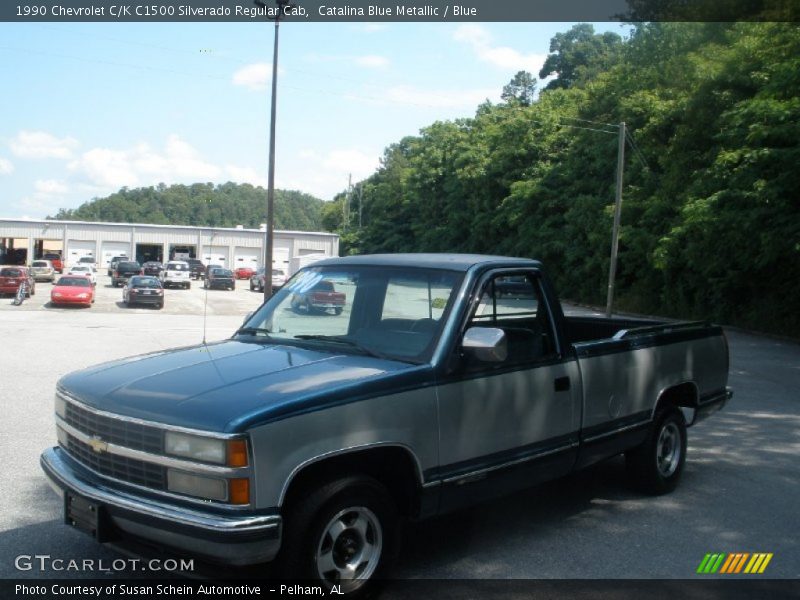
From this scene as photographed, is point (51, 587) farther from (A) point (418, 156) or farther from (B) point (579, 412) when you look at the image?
(A) point (418, 156)

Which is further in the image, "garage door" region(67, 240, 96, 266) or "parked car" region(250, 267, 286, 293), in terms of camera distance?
"garage door" region(67, 240, 96, 266)

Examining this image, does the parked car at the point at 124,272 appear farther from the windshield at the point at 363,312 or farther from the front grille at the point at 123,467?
the front grille at the point at 123,467

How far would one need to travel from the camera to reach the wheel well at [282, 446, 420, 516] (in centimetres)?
414

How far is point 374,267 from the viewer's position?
5621 mm

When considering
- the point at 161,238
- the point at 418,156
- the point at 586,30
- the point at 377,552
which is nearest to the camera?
the point at 377,552

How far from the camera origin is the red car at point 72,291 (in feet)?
126

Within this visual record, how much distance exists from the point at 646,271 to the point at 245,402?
133 ft

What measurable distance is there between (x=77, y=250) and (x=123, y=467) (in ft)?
307

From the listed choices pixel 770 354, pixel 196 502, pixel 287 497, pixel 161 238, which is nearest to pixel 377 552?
pixel 287 497

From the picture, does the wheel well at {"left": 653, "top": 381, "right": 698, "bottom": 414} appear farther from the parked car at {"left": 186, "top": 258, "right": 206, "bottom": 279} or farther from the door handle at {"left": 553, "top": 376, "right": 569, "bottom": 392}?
the parked car at {"left": 186, "top": 258, "right": 206, "bottom": 279}

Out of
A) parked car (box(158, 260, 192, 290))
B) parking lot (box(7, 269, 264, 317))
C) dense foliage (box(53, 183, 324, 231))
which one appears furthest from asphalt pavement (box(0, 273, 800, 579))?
dense foliage (box(53, 183, 324, 231))

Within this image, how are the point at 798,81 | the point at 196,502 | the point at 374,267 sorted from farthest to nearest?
the point at 798,81 < the point at 374,267 < the point at 196,502

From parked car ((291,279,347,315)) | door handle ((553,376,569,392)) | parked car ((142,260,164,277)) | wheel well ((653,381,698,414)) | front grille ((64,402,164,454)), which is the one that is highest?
parked car ((291,279,347,315))

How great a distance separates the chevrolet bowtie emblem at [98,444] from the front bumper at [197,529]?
271 mm
